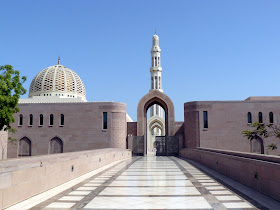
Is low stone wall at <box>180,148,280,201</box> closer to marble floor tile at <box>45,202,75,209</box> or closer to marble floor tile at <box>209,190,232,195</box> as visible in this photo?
marble floor tile at <box>209,190,232,195</box>

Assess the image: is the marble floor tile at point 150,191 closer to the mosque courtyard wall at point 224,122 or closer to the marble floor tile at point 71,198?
the marble floor tile at point 71,198

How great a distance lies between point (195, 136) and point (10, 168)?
79.0 feet

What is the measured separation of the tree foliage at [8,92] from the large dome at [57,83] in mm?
23385

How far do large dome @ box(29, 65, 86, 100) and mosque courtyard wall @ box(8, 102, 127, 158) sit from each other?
17102 mm

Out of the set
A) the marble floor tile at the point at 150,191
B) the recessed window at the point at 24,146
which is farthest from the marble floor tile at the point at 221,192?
the recessed window at the point at 24,146

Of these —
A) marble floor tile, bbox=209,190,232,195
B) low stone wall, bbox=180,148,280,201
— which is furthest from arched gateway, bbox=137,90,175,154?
marble floor tile, bbox=209,190,232,195

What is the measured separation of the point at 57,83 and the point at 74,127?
2022cm

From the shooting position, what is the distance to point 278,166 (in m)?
6.88

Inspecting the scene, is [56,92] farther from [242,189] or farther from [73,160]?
[242,189]

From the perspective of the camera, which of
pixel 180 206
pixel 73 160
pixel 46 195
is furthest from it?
pixel 73 160

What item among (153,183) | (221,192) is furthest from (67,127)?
(221,192)

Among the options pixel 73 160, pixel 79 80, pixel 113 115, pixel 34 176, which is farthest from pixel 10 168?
pixel 79 80

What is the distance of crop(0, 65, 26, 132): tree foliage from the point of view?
2228 cm

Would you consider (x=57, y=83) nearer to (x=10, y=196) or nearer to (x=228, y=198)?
(x=10, y=196)
